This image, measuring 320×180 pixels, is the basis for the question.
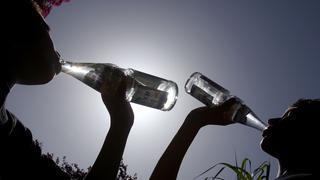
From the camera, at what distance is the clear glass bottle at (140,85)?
2605mm

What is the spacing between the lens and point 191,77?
125 inches

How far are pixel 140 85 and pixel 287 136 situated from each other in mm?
1264

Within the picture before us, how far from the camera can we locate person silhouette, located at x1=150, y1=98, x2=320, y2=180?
2404 mm

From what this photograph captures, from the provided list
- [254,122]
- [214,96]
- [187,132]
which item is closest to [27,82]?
[187,132]

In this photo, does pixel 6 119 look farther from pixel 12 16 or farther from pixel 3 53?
pixel 12 16

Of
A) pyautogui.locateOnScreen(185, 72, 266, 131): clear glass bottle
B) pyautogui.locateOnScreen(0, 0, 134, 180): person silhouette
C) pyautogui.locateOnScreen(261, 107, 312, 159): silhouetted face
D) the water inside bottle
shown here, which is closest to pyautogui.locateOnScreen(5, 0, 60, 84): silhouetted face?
pyautogui.locateOnScreen(0, 0, 134, 180): person silhouette

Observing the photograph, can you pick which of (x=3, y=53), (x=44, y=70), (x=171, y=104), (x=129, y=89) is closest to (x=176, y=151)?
(x=171, y=104)

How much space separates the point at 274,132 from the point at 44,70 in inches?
71.8

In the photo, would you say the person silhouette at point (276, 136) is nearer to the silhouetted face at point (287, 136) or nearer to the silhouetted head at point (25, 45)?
the silhouetted face at point (287, 136)

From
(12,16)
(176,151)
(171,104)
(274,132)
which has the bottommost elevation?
(176,151)

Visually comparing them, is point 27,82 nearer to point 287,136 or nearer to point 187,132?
point 187,132

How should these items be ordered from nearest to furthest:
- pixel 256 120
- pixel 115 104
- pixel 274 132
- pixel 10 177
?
pixel 10 177 < pixel 115 104 < pixel 274 132 < pixel 256 120

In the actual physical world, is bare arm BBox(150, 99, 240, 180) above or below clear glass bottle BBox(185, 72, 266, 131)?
below

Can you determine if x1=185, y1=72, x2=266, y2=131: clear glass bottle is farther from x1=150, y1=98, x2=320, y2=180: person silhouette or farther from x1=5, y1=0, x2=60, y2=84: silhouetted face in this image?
x1=5, y1=0, x2=60, y2=84: silhouetted face
